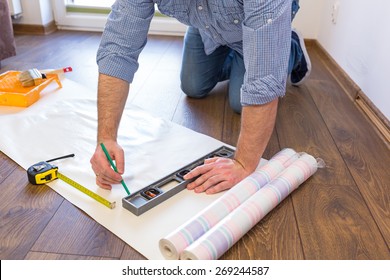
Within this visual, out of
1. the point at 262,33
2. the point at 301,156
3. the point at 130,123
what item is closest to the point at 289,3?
the point at 262,33

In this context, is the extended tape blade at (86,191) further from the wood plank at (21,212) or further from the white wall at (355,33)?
the white wall at (355,33)

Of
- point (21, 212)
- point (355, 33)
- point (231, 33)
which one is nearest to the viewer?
point (21, 212)

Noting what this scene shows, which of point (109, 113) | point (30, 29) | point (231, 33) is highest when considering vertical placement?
point (231, 33)

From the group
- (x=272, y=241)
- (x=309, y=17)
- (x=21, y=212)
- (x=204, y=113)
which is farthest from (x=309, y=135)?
(x=309, y=17)

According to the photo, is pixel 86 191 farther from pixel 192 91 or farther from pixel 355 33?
pixel 355 33

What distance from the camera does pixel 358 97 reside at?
1660 millimetres

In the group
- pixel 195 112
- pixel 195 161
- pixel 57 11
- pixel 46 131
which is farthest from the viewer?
pixel 57 11

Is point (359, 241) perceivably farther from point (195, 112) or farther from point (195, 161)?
point (195, 112)

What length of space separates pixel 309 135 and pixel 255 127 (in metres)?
0.56

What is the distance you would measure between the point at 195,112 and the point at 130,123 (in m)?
0.29

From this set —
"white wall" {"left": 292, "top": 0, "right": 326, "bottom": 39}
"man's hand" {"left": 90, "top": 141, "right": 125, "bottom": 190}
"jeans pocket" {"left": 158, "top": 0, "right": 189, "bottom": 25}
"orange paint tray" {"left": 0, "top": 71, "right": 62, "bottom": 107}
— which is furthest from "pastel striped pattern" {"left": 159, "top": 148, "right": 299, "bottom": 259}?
"white wall" {"left": 292, "top": 0, "right": 326, "bottom": 39}

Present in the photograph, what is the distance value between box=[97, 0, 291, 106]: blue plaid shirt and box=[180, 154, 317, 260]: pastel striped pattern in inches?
8.8
